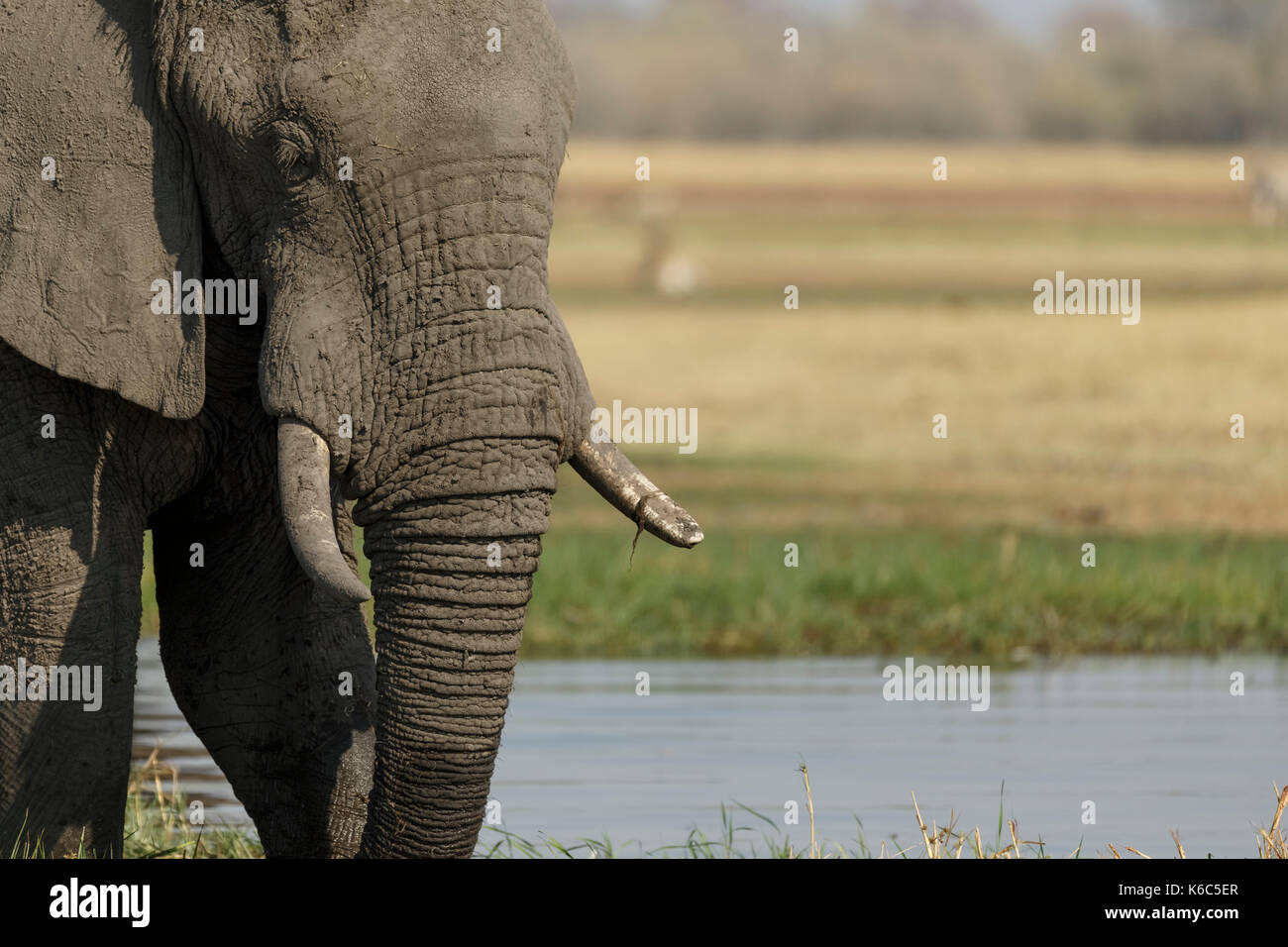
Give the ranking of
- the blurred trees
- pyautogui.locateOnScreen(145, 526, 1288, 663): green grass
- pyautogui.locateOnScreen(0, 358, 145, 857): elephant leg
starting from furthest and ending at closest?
1. the blurred trees
2. pyautogui.locateOnScreen(145, 526, 1288, 663): green grass
3. pyautogui.locateOnScreen(0, 358, 145, 857): elephant leg

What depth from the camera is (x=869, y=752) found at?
1059cm

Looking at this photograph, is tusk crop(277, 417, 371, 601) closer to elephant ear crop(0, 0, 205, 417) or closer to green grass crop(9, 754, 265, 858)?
elephant ear crop(0, 0, 205, 417)

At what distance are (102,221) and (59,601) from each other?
3.13 feet

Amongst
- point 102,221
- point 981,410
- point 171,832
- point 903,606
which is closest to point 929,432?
point 981,410

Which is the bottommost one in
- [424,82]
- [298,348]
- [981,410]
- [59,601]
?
[59,601]

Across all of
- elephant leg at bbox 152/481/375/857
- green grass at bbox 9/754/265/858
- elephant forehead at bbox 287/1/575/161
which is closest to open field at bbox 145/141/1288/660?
green grass at bbox 9/754/265/858

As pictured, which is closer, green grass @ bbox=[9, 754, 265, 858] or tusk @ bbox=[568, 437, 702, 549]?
tusk @ bbox=[568, 437, 702, 549]

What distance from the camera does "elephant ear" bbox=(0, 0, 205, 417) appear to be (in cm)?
693

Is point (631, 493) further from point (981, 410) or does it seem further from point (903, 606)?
point (981, 410)

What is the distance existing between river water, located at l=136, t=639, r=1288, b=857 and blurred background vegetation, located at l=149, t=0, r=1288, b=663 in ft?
2.42

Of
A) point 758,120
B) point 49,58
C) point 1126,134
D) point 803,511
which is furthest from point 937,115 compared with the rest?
point 49,58
